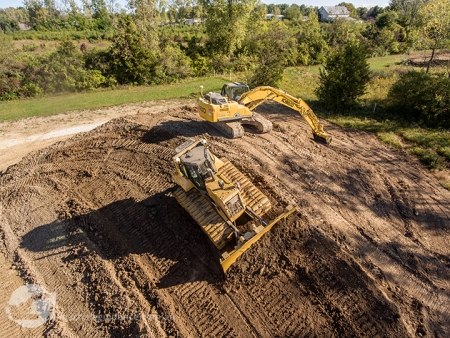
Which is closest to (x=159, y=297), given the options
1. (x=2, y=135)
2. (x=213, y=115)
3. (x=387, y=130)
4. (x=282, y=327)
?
(x=282, y=327)

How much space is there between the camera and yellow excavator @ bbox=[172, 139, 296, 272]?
762 centimetres

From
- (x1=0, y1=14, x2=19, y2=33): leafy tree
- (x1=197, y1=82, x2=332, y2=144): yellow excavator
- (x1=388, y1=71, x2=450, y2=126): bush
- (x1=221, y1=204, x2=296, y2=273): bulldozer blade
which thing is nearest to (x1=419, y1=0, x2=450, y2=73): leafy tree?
(x1=388, y1=71, x2=450, y2=126): bush

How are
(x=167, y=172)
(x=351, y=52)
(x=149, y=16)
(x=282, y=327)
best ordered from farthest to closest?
(x=149, y=16)
(x=351, y=52)
(x=167, y=172)
(x=282, y=327)

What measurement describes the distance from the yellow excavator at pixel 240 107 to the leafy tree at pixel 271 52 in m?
8.85

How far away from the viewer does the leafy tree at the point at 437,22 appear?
1745 centimetres

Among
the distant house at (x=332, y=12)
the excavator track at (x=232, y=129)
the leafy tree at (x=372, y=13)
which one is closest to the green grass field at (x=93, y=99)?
the excavator track at (x=232, y=129)

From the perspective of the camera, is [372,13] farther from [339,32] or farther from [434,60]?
[434,60]

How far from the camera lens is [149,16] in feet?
91.8

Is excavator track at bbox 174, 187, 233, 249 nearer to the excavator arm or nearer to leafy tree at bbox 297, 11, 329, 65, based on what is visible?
the excavator arm

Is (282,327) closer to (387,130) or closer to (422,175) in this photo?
(422,175)

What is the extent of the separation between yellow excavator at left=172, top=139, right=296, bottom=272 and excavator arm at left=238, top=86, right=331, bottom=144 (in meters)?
4.66

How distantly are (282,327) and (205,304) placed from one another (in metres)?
1.79

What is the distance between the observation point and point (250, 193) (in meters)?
8.74

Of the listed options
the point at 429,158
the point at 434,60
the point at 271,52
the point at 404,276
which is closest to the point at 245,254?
the point at 404,276
